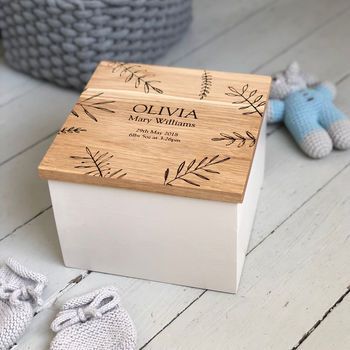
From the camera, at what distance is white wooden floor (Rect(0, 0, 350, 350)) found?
98cm

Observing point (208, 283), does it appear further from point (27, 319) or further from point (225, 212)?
point (27, 319)

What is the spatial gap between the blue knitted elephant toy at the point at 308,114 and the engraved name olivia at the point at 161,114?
31 cm

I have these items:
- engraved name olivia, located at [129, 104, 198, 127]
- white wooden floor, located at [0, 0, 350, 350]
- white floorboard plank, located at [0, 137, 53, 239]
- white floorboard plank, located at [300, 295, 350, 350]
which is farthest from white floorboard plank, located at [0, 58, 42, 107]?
white floorboard plank, located at [300, 295, 350, 350]

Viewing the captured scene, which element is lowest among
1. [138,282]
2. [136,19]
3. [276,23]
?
[138,282]

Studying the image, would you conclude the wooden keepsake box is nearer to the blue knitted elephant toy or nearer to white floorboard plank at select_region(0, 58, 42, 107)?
the blue knitted elephant toy

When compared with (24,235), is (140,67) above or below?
above

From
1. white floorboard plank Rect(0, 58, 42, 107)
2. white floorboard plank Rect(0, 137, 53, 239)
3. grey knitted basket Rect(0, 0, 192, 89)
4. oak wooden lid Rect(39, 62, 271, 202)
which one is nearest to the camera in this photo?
oak wooden lid Rect(39, 62, 271, 202)

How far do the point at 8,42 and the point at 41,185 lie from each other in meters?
0.41

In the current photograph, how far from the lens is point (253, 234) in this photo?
3.71 ft

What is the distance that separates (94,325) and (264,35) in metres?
0.90

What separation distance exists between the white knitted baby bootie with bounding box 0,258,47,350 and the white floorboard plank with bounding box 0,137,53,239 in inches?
4.8

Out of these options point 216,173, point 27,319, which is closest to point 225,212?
point 216,173

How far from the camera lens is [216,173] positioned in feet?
3.06

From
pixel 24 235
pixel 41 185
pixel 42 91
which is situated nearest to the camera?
pixel 24 235
